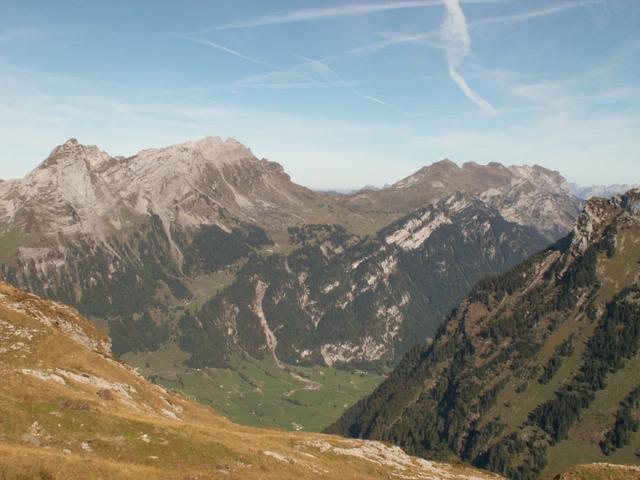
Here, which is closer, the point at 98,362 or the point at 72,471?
the point at 72,471

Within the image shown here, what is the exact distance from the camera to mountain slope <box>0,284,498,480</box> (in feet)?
194

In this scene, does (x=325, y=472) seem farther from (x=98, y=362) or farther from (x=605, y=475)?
(x=98, y=362)

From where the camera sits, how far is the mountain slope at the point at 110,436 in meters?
59.2

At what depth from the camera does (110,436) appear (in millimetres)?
67562

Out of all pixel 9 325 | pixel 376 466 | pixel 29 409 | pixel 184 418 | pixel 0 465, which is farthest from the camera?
pixel 184 418

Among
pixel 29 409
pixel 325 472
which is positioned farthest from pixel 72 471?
pixel 325 472

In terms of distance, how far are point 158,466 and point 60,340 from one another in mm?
55835

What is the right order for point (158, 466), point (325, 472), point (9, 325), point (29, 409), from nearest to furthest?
point (158, 466) < point (29, 409) < point (325, 472) < point (9, 325)

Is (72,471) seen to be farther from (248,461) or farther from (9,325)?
(9,325)

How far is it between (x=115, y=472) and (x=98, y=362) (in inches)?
2418

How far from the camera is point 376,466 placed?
93625mm

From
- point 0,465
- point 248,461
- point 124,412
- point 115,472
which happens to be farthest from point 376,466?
point 0,465

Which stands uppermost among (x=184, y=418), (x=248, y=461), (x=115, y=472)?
(x=115, y=472)

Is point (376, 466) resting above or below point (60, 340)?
below
